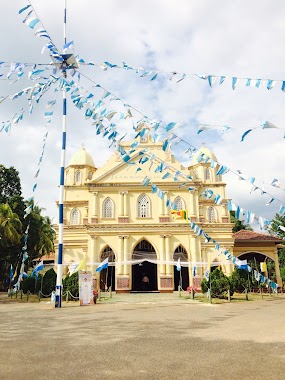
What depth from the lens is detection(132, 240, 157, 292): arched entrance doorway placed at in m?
27.5

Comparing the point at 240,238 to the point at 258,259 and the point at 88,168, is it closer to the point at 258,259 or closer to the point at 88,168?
the point at 258,259

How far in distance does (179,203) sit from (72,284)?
11986mm

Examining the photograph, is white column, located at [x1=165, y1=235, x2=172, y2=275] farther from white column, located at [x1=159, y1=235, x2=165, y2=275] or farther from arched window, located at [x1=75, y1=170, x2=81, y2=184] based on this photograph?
arched window, located at [x1=75, y1=170, x2=81, y2=184]

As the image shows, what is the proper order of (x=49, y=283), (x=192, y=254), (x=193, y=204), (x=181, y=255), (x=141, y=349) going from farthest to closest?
(x=193, y=204)
(x=181, y=255)
(x=192, y=254)
(x=49, y=283)
(x=141, y=349)

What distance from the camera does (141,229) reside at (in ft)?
89.9

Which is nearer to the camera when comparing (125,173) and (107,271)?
(107,271)

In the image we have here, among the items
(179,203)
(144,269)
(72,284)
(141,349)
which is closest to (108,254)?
(144,269)

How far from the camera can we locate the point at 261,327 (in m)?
10.1

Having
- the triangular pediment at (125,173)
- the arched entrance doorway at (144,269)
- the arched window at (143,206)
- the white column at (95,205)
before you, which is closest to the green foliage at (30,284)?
the white column at (95,205)

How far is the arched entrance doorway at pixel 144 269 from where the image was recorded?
90.2ft

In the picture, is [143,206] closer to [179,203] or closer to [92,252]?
[179,203]

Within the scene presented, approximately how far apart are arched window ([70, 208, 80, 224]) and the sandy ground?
19.0 m

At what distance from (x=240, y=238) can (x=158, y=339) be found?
78.9ft

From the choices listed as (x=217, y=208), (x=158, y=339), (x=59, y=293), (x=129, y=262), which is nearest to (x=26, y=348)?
(x=158, y=339)
